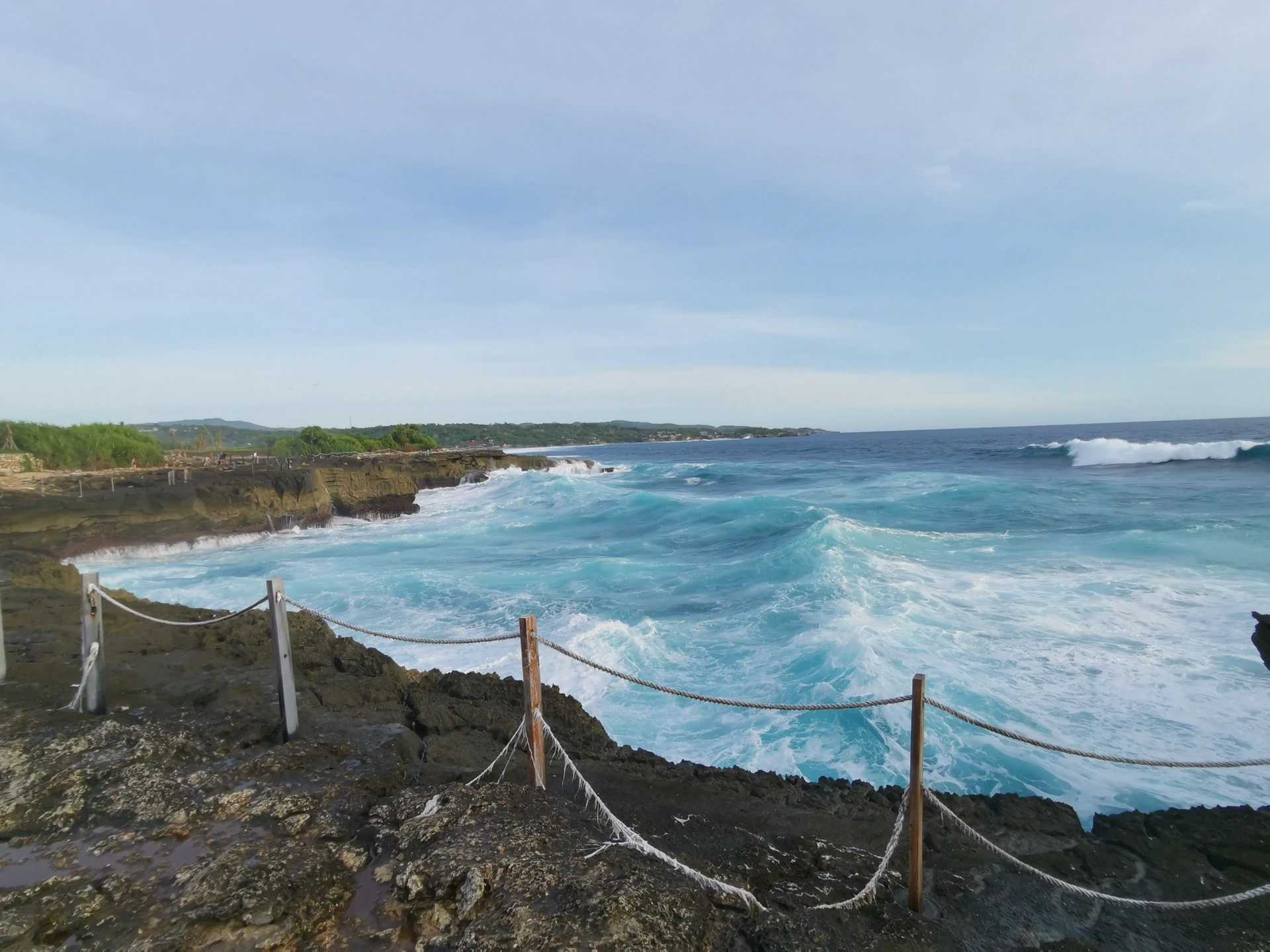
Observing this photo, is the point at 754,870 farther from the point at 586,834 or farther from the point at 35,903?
the point at 35,903

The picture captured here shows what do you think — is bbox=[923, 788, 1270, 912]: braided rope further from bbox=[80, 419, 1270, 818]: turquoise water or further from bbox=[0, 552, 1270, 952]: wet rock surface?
bbox=[80, 419, 1270, 818]: turquoise water

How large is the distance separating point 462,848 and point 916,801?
2.43 m

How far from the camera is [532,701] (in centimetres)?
409

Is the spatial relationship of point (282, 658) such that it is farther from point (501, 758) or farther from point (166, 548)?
→ point (166, 548)

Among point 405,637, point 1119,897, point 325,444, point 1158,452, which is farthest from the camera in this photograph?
point 325,444

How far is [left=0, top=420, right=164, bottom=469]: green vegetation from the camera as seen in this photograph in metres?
33.1

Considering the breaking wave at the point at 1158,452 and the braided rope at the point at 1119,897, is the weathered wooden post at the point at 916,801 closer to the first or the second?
the braided rope at the point at 1119,897

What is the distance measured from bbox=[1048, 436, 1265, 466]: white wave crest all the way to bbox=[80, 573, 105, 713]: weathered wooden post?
51.3 metres

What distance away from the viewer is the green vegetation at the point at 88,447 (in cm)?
3306

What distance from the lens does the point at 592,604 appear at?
42.3 ft

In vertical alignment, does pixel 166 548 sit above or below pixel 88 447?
below

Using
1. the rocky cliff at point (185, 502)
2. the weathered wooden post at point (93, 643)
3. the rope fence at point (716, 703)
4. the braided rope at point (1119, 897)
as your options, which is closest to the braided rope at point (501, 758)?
the rope fence at point (716, 703)

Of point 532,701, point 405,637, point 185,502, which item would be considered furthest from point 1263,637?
point 185,502

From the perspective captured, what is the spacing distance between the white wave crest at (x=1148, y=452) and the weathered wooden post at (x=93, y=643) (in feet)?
168
